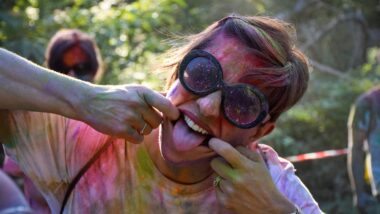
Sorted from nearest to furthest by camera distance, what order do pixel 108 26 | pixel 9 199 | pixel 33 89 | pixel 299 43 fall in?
pixel 9 199 → pixel 33 89 → pixel 108 26 → pixel 299 43

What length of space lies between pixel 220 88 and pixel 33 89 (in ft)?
2.02

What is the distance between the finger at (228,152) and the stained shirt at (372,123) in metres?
3.52

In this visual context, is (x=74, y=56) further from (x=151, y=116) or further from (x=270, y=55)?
(x=151, y=116)

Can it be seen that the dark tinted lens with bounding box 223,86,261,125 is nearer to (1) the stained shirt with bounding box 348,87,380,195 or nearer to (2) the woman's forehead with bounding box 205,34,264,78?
(2) the woman's forehead with bounding box 205,34,264,78

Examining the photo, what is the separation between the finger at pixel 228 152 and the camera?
2219 mm

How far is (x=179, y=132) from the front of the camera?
226 cm

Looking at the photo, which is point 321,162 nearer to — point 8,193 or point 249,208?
point 249,208

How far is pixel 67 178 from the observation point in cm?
226

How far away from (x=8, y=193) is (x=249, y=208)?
3.89 ft

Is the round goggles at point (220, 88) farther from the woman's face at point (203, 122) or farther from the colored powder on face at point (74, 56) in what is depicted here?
the colored powder on face at point (74, 56)

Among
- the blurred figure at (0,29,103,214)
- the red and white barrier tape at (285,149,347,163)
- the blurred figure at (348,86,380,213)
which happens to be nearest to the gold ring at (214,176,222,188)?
the blurred figure at (0,29,103,214)

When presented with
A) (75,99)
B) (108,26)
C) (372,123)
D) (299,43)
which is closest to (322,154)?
(299,43)

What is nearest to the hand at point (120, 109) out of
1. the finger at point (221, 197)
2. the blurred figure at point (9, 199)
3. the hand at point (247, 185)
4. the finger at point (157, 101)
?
the finger at point (157, 101)

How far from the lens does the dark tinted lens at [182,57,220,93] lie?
2295 mm
